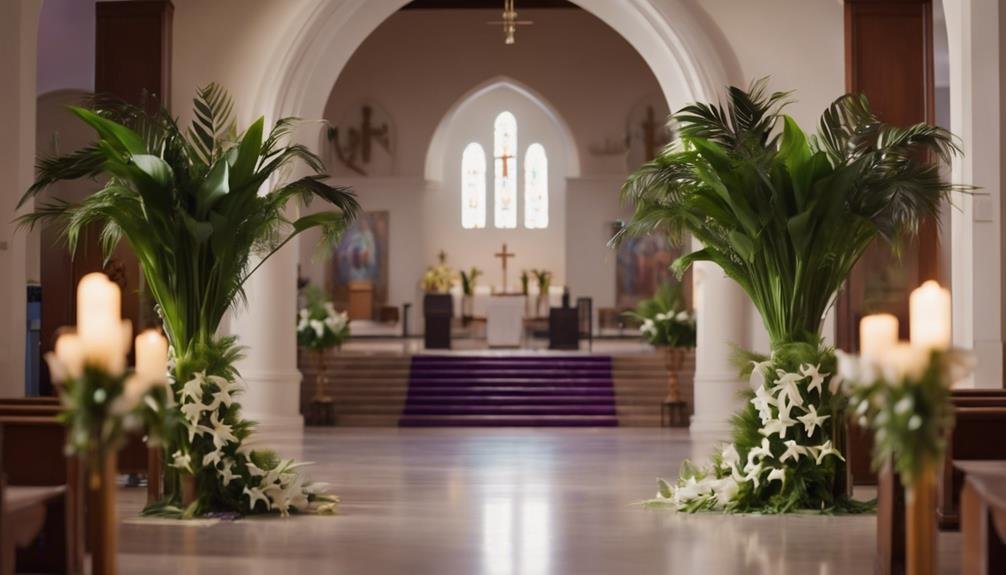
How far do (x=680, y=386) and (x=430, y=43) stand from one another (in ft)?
38.8

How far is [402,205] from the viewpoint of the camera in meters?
27.4

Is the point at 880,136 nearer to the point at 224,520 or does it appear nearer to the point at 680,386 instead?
the point at 224,520

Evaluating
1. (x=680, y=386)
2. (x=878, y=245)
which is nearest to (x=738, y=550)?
(x=878, y=245)

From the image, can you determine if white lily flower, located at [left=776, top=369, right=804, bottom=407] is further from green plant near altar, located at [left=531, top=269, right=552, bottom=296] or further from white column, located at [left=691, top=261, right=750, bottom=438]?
green plant near altar, located at [left=531, top=269, right=552, bottom=296]

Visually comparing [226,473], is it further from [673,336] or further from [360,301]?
[360,301]

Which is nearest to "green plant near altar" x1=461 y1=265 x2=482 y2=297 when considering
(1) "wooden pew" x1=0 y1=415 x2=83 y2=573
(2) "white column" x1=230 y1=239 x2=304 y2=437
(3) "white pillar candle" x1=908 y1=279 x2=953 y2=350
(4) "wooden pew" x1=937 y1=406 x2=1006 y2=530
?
(2) "white column" x1=230 y1=239 x2=304 y2=437

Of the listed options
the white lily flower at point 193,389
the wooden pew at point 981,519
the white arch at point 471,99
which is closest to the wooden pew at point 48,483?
the white lily flower at point 193,389

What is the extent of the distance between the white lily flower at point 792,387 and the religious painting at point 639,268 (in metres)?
18.4

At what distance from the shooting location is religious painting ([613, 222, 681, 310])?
1072 inches

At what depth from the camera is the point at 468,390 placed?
1811cm

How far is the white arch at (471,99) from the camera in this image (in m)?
27.1

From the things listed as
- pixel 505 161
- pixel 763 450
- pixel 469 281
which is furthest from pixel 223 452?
pixel 505 161

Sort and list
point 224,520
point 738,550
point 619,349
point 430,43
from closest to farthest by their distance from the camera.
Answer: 1. point 738,550
2. point 224,520
3. point 619,349
4. point 430,43

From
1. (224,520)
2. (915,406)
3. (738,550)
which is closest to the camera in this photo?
(915,406)
